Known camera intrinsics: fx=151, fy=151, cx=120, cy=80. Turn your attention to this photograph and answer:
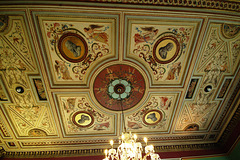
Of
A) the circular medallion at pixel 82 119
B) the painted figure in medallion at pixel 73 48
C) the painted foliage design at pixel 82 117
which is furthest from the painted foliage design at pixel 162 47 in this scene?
the circular medallion at pixel 82 119

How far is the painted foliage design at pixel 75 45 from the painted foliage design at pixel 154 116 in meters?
2.68

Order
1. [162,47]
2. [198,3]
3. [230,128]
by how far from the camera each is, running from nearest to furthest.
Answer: [198,3], [162,47], [230,128]

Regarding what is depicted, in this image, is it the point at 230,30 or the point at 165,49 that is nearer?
the point at 230,30

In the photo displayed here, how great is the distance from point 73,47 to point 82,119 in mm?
2943

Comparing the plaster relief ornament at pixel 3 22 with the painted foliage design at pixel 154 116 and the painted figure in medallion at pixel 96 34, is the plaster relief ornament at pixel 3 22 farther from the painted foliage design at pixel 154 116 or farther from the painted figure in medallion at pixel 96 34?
the painted foliage design at pixel 154 116

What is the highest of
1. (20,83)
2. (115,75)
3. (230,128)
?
(115,75)

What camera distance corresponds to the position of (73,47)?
4703 mm

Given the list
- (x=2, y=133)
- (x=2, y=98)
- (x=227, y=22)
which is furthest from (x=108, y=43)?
(x=2, y=133)

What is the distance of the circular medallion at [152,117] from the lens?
6.26 meters

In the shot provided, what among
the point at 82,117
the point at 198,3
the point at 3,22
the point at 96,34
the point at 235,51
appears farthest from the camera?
the point at 82,117

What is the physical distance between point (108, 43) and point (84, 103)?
2471 mm

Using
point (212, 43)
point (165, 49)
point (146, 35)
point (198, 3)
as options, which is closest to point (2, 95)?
point (146, 35)

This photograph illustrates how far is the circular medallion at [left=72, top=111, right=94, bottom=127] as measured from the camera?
598 centimetres

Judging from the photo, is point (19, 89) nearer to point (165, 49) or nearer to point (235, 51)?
point (165, 49)
